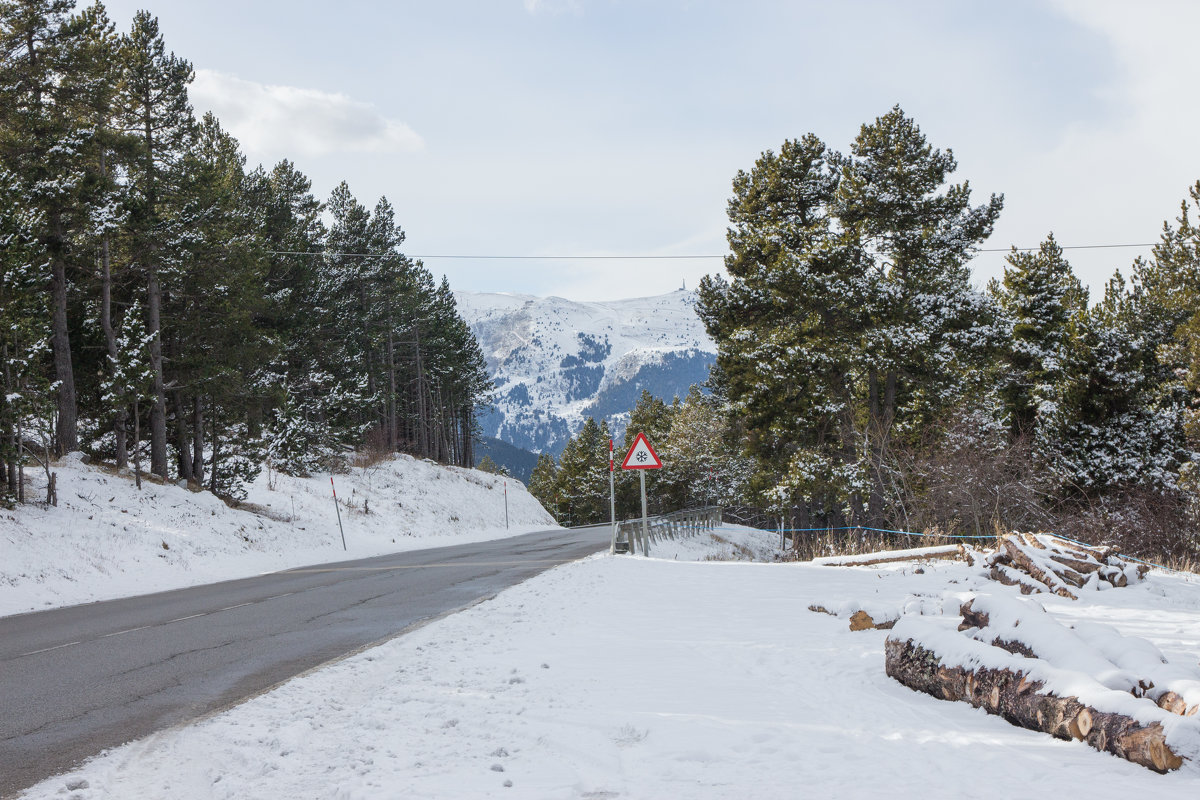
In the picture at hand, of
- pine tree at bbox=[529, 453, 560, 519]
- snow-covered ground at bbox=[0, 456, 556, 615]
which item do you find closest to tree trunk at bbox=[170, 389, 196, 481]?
snow-covered ground at bbox=[0, 456, 556, 615]

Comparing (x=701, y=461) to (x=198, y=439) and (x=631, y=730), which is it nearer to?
(x=198, y=439)

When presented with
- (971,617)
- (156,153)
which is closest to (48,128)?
(156,153)

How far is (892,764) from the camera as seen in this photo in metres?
4.27

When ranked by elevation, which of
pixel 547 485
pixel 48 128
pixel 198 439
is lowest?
pixel 547 485

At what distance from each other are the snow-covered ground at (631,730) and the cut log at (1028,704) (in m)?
0.08

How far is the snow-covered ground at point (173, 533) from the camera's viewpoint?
15.9m

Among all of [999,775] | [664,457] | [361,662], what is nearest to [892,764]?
[999,775]

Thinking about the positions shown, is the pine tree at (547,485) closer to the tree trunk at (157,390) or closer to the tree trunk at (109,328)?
the tree trunk at (157,390)

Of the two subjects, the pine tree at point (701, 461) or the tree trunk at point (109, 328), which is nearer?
the tree trunk at point (109, 328)

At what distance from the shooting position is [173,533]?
2106 centimetres

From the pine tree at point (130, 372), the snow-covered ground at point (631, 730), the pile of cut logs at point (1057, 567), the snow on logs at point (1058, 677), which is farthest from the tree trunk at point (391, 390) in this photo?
the snow on logs at point (1058, 677)

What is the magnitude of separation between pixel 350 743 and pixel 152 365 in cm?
2298

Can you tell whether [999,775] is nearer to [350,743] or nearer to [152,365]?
[350,743]

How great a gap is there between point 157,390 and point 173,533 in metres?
5.56
